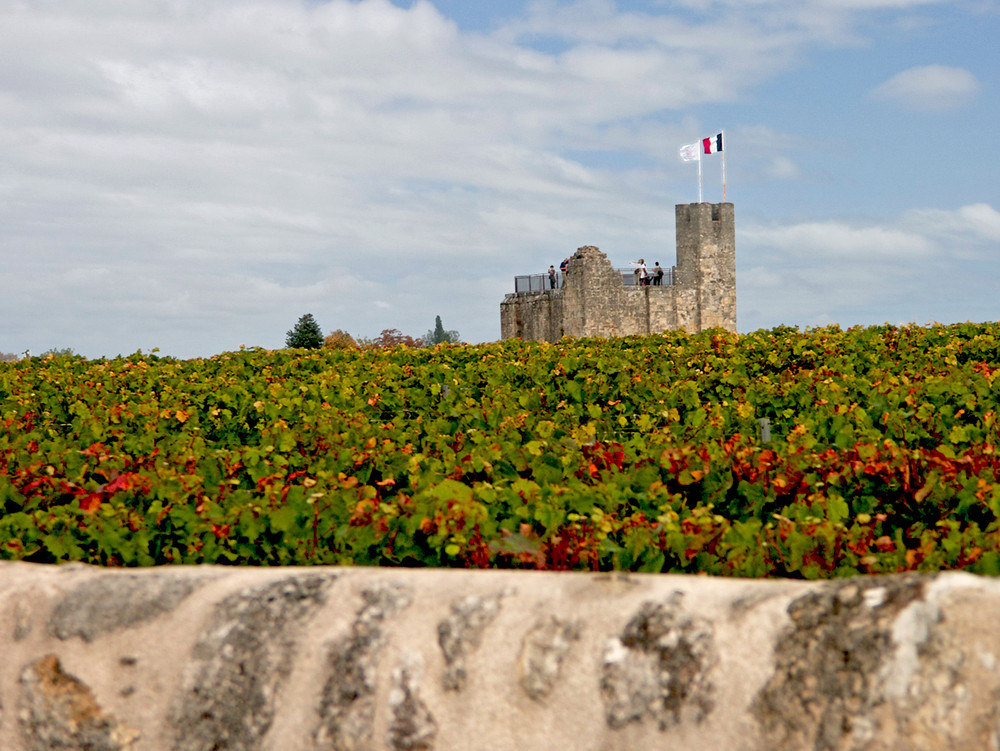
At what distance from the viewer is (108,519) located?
3865 mm

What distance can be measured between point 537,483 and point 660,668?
2.01 metres

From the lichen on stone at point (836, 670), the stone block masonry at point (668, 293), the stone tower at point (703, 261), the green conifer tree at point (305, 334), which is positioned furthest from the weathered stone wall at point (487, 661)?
the green conifer tree at point (305, 334)

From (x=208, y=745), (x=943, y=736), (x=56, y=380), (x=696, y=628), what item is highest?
(x=56, y=380)

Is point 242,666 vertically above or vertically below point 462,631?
below

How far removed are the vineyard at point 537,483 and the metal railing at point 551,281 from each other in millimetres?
24884

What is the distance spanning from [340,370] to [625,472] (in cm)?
667

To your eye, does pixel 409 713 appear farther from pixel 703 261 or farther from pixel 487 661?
pixel 703 261

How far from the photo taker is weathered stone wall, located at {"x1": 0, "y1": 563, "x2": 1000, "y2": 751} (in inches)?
73.9

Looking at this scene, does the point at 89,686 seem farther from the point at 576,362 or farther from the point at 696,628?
the point at 576,362

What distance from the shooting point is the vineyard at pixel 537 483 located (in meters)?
3.21

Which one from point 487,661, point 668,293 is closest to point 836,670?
point 487,661

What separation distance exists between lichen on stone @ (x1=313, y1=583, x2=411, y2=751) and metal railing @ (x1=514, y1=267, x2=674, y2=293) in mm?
29660

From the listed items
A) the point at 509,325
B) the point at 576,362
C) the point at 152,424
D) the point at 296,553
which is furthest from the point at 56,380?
the point at 509,325

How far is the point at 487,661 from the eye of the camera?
2.20 metres
